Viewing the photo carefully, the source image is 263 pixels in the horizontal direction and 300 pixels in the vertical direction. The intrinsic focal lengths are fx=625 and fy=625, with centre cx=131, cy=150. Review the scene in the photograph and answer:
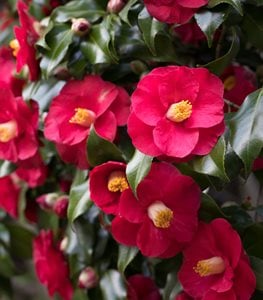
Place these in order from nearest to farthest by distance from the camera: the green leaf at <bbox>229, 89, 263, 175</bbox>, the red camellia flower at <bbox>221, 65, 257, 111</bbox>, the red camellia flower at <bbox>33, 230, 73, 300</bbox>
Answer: the green leaf at <bbox>229, 89, 263, 175</bbox> < the red camellia flower at <bbox>221, 65, 257, 111</bbox> < the red camellia flower at <bbox>33, 230, 73, 300</bbox>

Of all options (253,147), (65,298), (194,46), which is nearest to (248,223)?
(253,147)

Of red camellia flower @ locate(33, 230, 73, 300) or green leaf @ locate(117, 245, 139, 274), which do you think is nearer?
green leaf @ locate(117, 245, 139, 274)

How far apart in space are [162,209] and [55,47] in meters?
0.35

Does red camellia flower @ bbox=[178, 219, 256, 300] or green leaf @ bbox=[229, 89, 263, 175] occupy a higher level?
green leaf @ bbox=[229, 89, 263, 175]

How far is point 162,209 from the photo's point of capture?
0.93 metres

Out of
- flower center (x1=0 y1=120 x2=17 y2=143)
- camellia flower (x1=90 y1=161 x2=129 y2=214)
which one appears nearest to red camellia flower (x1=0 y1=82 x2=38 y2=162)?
flower center (x1=0 y1=120 x2=17 y2=143)

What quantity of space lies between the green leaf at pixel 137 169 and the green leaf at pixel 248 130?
0.12 meters

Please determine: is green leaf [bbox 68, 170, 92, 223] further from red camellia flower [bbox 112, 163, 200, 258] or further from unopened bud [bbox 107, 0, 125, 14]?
unopened bud [bbox 107, 0, 125, 14]

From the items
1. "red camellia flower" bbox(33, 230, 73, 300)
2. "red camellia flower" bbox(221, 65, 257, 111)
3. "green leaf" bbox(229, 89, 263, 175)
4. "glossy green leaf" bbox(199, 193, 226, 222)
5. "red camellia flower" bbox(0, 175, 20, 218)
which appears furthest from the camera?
"red camellia flower" bbox(0, 175, 20, 218)

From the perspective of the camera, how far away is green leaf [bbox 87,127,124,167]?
98 centimetres

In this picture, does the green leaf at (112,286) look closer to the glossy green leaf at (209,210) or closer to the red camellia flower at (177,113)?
the glossy green leaf at (209,210)

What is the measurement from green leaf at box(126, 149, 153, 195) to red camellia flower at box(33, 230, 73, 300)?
0.41m

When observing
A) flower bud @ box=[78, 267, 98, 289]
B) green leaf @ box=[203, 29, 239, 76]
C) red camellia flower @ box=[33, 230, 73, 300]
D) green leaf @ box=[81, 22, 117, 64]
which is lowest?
red camellia flower @ box=[33, 230, 73, 300]

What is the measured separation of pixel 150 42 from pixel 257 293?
0.43 metres
